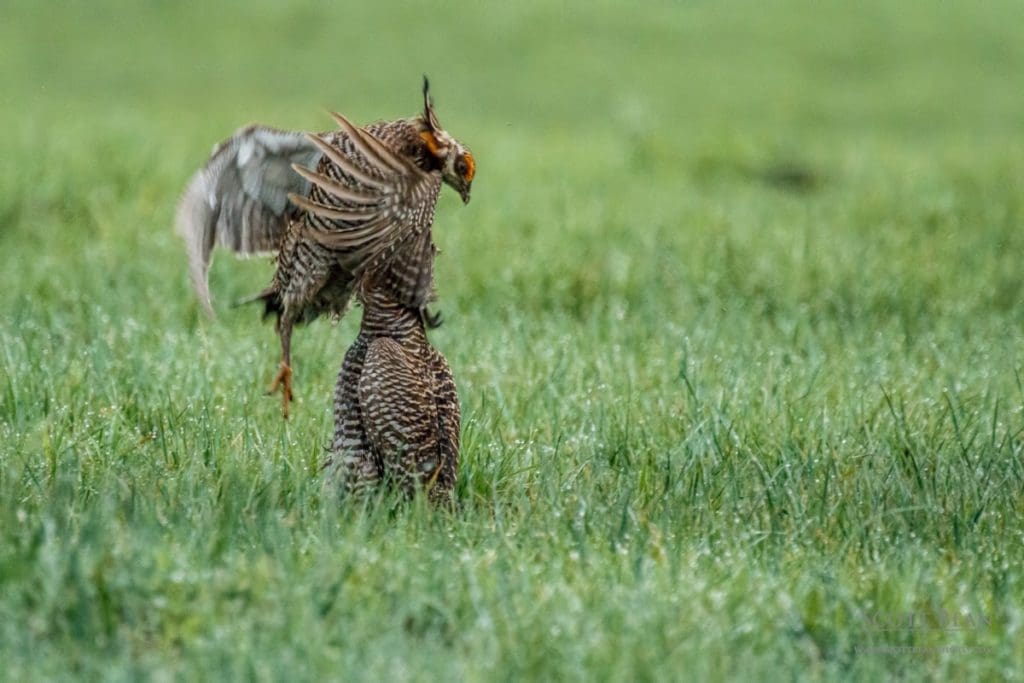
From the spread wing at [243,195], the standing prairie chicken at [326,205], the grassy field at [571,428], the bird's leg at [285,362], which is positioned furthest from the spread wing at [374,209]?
the grassy field at [571,428]

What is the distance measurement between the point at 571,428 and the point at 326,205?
1.45m

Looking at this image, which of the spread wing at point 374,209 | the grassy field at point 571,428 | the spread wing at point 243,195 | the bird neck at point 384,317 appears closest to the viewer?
the grassy field at point 571,428

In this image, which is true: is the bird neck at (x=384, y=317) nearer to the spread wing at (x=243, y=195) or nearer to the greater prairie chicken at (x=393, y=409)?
the greater prairie chicken at (x=393, y=409)

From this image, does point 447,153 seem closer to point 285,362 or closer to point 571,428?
point 285,362

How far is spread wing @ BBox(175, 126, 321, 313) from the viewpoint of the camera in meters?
4.52

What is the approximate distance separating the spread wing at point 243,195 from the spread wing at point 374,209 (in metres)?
0.23

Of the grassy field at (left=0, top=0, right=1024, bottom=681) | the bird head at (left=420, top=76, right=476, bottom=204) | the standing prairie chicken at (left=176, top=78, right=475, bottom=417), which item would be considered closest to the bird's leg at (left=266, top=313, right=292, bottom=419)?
the standing prairie chicken at (left=176, top=78, right=475, bottom=417)

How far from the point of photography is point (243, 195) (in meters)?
4.71

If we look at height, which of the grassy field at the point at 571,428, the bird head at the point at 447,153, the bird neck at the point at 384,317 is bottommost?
the grassy field at the point at 571,428

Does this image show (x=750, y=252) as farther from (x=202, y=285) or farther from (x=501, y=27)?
(x=501, y=27)

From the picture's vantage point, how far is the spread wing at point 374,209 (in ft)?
13.6

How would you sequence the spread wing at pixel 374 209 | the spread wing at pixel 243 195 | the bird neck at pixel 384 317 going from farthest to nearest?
the spread wing at pixel 243 195 < the bird neck at pixel 384 317 < the spread wing at pixel 374 209

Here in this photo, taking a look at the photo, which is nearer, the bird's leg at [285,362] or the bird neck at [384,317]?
the bird neck at [384,317]

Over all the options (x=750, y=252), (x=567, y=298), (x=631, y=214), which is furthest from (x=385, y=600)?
(x=631, y=214)
